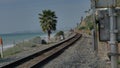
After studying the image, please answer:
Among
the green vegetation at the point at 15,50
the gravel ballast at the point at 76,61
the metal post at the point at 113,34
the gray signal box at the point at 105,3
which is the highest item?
the gray signal box at the point at 105,3

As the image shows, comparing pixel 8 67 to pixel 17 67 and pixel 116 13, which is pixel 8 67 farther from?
pixel 116 13

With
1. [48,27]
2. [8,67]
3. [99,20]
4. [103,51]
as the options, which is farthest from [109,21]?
[48,27]

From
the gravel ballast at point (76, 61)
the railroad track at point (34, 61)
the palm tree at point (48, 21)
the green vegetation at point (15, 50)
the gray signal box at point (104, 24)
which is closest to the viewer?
the gray signal box at point (104, 24)

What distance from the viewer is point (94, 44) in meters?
5.57

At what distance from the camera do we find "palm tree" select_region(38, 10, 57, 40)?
9550cm

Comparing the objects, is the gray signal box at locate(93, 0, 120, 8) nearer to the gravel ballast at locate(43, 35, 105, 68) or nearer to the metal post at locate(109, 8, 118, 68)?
the metal post at locate(109, 8, 118, 68)

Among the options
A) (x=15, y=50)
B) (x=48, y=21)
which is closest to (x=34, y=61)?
(x=15, y=50)

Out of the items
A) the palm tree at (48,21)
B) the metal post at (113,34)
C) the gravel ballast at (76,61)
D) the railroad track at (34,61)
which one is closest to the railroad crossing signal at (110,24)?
the metal post at (113,34)

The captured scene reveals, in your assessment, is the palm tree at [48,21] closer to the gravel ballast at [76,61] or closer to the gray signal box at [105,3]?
the gravel ballast at [76,61]

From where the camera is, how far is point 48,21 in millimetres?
96000

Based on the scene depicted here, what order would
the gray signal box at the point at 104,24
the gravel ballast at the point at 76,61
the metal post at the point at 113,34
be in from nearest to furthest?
the metal post at the point at 113,34 < the gray signal box at the point at 104,24 < the gravel ballast at the point at 76,61

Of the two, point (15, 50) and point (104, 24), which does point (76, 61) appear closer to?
point (104, 24)

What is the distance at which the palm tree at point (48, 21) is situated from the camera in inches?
3760

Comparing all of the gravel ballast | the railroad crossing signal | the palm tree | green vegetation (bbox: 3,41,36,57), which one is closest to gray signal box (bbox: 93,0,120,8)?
the railroad crossing signal
